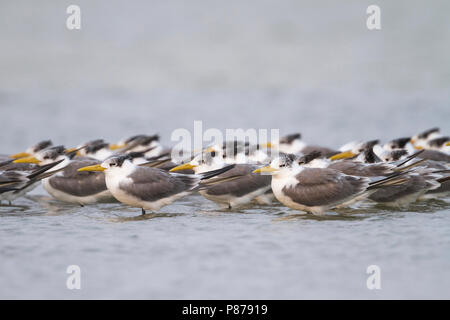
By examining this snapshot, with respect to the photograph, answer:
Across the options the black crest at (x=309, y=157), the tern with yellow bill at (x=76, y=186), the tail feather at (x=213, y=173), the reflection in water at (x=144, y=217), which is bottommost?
the reflection in water at (x=144, y=217)

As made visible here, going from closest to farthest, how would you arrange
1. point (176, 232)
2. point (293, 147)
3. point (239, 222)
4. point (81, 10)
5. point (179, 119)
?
point (176, 232) → point (239, 222) → point (293, 147) → point (179, 119) → point (81, 10)

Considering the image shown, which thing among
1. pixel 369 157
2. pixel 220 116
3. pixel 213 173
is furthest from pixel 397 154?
pixel 220 116

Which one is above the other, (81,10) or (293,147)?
(81,10)

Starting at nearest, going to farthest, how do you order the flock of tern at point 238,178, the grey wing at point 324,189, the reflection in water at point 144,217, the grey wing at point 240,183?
the grey wing at point 324,189 < the flock of tern at point 238,178 < the reflection in water at point 144,217 < the grey wing at point 240,183

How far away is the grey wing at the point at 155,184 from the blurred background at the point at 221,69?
6331 millimetres

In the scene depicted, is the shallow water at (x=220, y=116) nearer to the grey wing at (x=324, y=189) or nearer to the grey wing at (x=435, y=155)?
the grey wing at (x=324, y=189)

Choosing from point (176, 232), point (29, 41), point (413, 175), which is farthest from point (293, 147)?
point (29, 41)

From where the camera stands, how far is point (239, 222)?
326 inches

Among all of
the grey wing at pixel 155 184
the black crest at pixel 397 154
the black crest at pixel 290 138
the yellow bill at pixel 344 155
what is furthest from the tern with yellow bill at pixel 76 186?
the black crest at pixel 290 138

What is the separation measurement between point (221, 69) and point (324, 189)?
11.9 metres

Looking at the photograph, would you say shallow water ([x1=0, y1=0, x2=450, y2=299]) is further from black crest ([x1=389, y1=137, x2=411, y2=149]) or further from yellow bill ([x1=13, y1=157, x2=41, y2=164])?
black crest ([x1=389, y1=137, x2=411, y2=149])

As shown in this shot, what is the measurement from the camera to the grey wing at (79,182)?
9430 millimetres

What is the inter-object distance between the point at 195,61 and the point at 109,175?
39.2 ft

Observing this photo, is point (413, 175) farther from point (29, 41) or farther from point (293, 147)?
point (29, 41)
